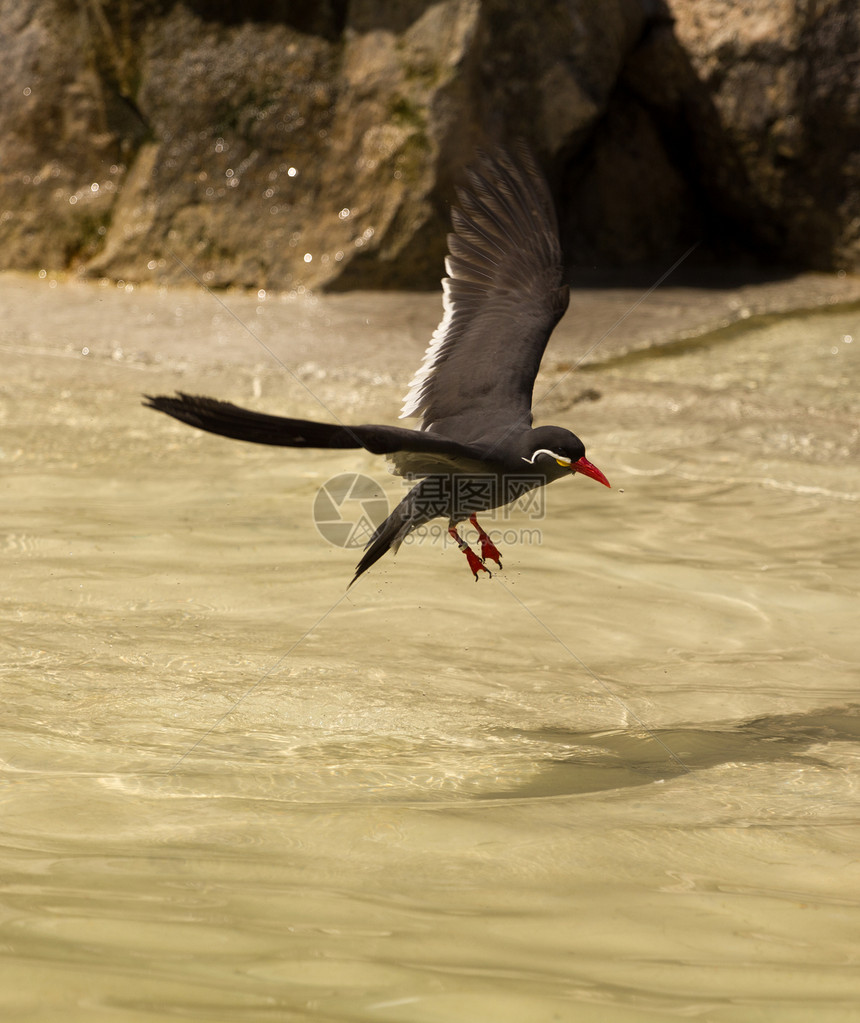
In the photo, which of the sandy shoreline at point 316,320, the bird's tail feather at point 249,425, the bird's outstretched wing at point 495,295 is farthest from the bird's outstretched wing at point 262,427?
the sandy shoreline at point 316,320

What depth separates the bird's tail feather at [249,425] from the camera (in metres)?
2.51

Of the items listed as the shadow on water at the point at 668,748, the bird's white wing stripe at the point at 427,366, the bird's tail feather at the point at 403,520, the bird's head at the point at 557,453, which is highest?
the bird's white wing stripe at the point at 427,366

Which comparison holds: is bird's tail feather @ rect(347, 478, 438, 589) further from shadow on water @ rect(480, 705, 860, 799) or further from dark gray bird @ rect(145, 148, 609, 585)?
shadow on water @ rect(480, 705, 860, 799)

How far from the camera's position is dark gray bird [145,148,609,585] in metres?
2.69

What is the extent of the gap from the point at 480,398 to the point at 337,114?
5287 millimetres

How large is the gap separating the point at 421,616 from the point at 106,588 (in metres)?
1.22

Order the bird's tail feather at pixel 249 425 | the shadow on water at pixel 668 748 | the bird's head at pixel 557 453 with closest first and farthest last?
the bird's tail feather at pixel 249 425 → the shadow on water at pixel 668 748 → the bird's head at pixel 557 453

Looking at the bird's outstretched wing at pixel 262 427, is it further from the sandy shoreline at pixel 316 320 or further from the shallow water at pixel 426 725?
the sandy shoreline at pixel 316 320

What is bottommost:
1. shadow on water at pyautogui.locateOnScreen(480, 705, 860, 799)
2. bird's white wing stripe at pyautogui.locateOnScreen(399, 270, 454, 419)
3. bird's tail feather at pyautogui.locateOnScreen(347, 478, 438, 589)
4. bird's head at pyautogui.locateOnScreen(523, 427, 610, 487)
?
shadow on water at pyautogui.locateOnScreen(480, 705, 860, 799)

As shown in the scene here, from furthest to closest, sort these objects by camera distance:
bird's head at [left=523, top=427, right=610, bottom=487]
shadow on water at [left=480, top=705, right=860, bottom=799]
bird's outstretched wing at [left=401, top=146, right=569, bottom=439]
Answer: bird's outstretched wing at [left=401, top=146, right=569, bottom=439] → bird's head at [left=523, top=427, right=610, bottom=487] → shadow on water at [left=480, top=705, right=860, bottom=799]

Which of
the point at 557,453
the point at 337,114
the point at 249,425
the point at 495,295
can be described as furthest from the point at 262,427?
the point at 337,114

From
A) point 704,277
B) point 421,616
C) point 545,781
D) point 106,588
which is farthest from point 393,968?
point 704,277

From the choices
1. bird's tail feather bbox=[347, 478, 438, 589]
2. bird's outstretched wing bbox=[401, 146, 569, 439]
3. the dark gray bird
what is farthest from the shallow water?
bird's outstretched wing bbox=[401, 146, 569, 439]

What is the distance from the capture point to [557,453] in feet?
11.5
